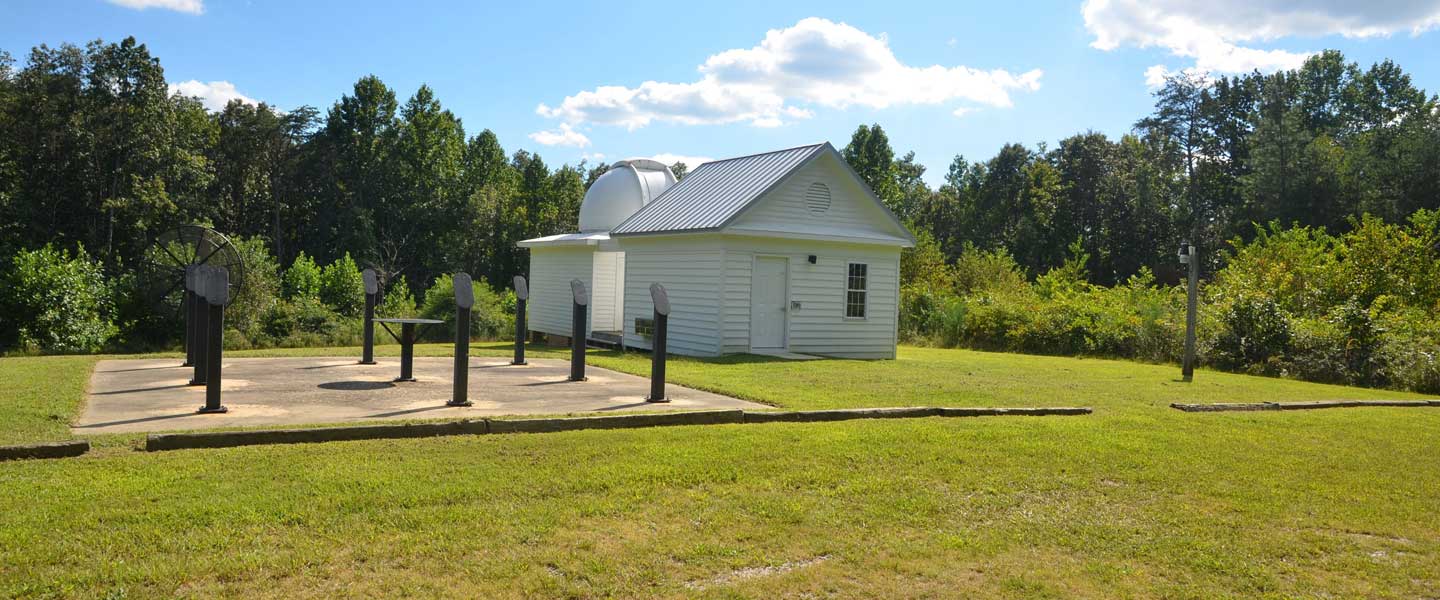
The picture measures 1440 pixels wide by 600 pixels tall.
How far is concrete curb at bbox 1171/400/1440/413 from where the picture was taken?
1107 cm

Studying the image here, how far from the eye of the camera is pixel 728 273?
18297mm

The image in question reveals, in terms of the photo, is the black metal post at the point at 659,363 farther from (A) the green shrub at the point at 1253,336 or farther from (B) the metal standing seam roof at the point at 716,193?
(A) the green shrub at the point at 1253,336

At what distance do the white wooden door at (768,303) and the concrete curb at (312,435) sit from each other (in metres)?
11.1

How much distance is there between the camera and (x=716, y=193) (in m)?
20.7

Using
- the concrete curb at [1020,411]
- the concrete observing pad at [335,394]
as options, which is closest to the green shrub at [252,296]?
the concrete observing pad at [335,394]

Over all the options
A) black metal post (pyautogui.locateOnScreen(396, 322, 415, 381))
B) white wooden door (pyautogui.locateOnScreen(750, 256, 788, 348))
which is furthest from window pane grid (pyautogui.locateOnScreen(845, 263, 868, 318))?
black metal post (pyautogui.locateOnScreen(396, 322, 415, 381))

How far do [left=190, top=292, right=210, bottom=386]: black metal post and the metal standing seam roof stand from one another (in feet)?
28.7

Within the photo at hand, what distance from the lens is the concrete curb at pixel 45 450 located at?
6168 mm

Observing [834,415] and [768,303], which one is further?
[768,303]

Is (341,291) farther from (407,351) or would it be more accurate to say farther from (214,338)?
(214,338)

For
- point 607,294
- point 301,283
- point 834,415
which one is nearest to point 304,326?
point 301,283

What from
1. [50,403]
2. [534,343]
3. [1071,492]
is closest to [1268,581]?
[1071,492]

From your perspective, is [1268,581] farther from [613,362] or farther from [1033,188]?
[1033,188]

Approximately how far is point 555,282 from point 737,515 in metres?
18.6
